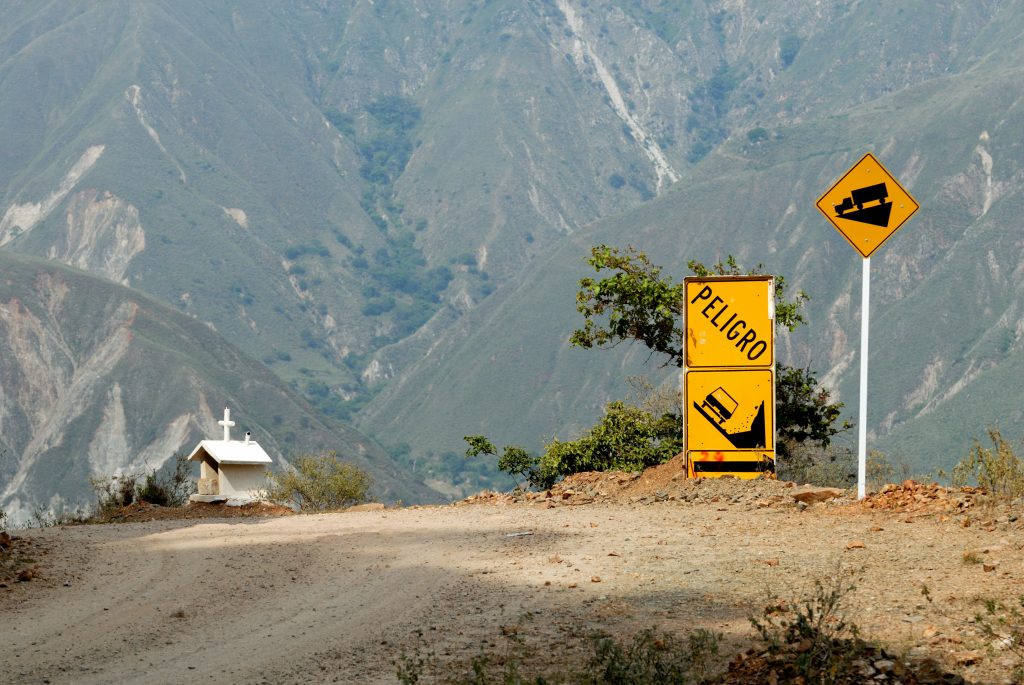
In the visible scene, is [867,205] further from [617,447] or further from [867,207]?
[617,447]

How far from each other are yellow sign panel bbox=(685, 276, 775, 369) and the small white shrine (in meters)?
14.6

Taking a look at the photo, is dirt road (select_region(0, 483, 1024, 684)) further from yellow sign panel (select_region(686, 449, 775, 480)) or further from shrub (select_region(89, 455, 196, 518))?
shrub (select_region(89, 455, 196, 518))

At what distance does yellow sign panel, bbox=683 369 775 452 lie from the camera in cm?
1788

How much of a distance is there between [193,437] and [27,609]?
11628cm

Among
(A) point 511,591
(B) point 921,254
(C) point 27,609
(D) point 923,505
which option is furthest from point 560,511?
(B) point 921,254

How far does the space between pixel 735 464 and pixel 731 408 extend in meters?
0.68

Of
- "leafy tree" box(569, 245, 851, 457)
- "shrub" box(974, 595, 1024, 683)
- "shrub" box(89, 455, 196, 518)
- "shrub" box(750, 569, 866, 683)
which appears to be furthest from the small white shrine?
"shrub" box(974, 595, 1024, 683)

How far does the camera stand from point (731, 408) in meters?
17.9

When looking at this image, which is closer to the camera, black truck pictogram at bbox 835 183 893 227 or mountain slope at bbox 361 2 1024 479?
black truck pictogram at bbox 835 183 893 227

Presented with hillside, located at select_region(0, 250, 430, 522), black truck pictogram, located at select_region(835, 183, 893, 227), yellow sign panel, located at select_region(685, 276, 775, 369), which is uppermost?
hillside, located at select_region(0, 250, 430, 522)

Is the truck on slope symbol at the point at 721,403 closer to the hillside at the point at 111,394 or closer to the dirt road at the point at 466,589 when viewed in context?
the dirt road at the point at 466,589

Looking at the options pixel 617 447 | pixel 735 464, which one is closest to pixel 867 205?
pixel 735 464

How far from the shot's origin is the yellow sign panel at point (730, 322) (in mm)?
17844

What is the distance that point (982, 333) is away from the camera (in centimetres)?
13638
